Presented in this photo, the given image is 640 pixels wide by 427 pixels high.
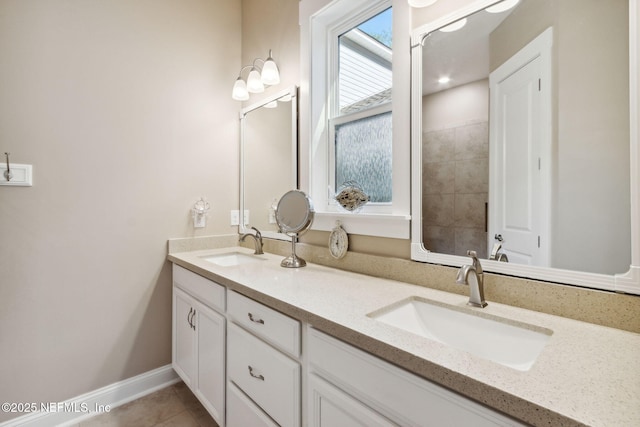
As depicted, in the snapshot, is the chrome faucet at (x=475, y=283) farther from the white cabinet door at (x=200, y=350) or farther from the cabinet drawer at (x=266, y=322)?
the white cabinet door at (x=200, y=350)

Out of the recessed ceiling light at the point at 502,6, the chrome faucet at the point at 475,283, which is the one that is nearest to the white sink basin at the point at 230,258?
the chrome faucet at the point at 475,283

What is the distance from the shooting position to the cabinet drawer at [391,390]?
0.60m

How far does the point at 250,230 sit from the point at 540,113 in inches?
70.7

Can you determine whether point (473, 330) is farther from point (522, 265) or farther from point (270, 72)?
point (270, 72)

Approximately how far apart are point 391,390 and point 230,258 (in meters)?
1.57

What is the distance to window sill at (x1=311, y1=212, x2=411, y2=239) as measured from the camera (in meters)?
1.30

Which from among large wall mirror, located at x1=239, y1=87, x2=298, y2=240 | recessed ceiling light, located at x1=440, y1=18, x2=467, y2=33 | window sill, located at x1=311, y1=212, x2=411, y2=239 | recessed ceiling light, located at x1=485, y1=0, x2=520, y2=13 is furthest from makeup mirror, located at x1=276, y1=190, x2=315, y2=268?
recessed ceiling light, located at x1=485, y1=0, x2=520, y2=13

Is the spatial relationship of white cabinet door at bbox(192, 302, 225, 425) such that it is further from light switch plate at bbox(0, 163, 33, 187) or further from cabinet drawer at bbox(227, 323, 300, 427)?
light switch plate at bbox(0, 163, 33, 187)

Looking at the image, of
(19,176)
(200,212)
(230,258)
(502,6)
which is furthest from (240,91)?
(502,6)

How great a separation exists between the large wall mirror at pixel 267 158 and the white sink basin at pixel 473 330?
3.45 ft

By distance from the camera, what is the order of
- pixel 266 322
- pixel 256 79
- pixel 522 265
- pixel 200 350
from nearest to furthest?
1. pixel 522 265
2. pixel 266 322
3. pixel 200 350
4. pixel 256 79

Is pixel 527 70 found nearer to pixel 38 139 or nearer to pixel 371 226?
pixel 371 226

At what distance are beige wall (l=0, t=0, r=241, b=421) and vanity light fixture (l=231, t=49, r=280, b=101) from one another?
196 millimetres

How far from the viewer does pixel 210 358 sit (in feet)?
4.85
